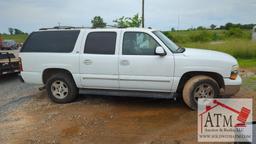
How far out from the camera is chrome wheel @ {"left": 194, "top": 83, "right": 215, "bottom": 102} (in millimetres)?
6617

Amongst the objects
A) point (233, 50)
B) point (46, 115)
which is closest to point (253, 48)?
point (233, 50)

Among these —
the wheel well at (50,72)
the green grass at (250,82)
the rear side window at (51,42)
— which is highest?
the rear side window at (51,42)

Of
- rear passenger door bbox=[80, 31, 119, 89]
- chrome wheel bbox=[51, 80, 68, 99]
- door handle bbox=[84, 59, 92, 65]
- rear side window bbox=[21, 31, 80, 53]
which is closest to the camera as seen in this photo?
rear passenger door bbox=[80, 31, 119, 89]

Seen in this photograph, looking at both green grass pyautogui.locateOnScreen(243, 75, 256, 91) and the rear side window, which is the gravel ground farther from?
the rear side window

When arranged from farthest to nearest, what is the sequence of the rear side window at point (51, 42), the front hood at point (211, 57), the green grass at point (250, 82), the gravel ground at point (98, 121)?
the green grass at point (250, 82), the rear side window at point (51, 42), the front hood at point (211, 57), the gravel ground at point (98, 121)

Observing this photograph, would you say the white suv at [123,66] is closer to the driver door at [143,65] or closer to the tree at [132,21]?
the driver door at [143,65]

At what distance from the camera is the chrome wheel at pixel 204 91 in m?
6.62

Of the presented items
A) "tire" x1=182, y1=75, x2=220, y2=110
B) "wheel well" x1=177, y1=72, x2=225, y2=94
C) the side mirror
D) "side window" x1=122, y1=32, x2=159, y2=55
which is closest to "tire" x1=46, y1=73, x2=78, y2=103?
"side window" x1=122, y1=32, x2=159, y2=55

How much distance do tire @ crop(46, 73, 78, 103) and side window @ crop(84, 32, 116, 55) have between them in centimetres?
90

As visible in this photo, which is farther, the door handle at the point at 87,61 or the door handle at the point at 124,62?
the door handle at the point at 87,61

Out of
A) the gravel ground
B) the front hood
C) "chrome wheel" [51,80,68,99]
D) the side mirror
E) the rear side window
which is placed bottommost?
the gravel ground

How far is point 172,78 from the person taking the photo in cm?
670

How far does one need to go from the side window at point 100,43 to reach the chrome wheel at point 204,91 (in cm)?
210

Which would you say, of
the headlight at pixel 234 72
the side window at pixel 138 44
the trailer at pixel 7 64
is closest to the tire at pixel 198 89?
the headlight at pixel 234 72
